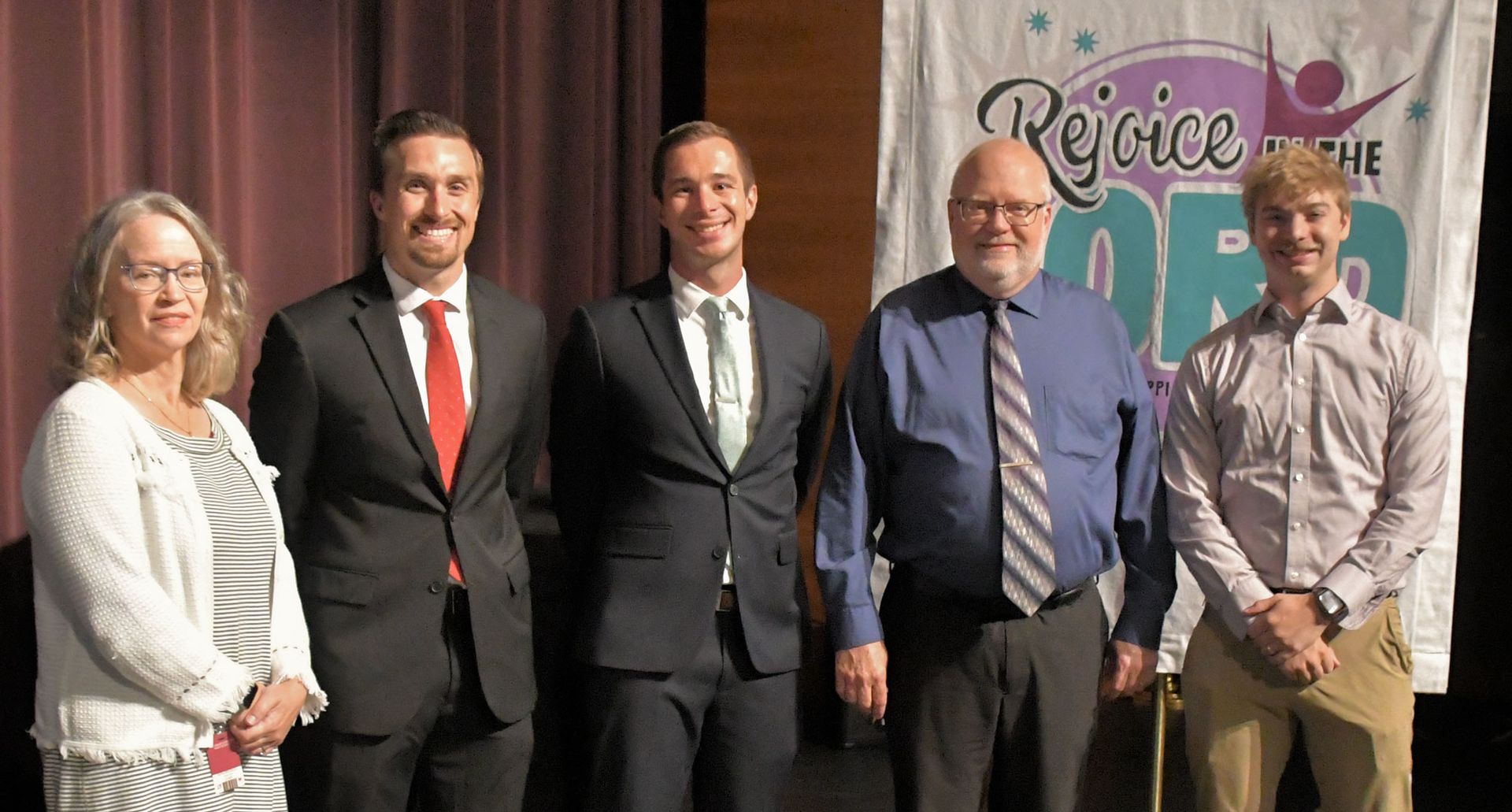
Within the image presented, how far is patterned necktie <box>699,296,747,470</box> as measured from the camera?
7.27 ft

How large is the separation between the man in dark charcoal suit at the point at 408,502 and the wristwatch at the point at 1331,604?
141cm

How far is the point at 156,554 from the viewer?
174cm

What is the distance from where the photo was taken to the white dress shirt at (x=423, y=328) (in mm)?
2104

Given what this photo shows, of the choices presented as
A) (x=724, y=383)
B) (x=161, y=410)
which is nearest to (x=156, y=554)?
(x=161, y=410)

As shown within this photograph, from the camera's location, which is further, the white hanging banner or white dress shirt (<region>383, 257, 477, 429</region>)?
the white hanging banner

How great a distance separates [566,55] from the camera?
12.4 ft

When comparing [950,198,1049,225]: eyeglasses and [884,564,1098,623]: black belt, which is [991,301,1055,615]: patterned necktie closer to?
[884,564,1098,623]: black belt

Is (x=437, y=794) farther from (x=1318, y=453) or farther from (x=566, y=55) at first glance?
(x=566, y=55)

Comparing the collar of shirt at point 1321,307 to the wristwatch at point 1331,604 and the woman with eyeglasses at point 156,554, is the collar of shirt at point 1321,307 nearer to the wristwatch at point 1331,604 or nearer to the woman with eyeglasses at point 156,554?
the wristwatch at point 1331,604

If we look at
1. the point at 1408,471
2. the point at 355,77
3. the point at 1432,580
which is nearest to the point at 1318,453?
the point at 1408,471

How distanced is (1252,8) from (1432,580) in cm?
158

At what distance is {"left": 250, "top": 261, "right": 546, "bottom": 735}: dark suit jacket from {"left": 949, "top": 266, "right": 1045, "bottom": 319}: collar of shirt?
2.92ft

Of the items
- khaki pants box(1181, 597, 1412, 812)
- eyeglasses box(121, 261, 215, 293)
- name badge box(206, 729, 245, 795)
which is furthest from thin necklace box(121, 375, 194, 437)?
khaki pants box(1181, 597, 1412, 812)

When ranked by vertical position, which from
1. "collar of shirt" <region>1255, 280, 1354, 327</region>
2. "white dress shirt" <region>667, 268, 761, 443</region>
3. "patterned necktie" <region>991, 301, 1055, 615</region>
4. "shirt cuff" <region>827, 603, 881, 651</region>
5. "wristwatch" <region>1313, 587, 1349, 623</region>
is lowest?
"shirt cuff" <region>827, 603, 881, 651</region>
